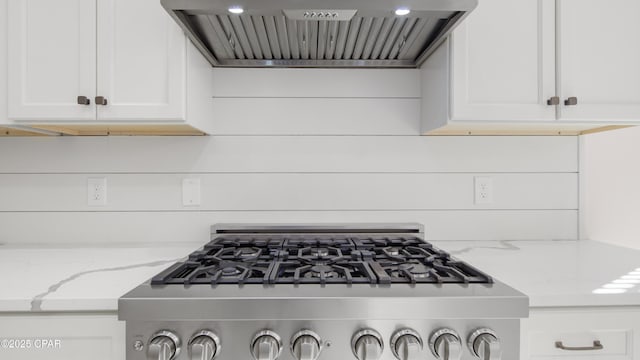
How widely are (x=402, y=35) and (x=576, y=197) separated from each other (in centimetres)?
107

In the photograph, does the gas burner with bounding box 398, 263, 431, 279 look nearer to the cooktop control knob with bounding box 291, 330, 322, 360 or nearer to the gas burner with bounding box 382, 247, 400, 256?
the gas burner with bounding box 382, 247, 400, 256

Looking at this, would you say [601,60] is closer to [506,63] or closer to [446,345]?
[506,63]

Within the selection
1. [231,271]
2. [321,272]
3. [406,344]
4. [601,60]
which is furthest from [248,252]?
[601,60]

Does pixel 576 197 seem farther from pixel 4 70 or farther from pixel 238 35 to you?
pixel 4 70

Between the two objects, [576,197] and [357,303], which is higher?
[576,197]

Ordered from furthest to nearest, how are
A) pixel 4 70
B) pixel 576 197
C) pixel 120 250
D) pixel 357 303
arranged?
pixel 576 197, pixel 120 250, pixel 4 70, pixel 357 303

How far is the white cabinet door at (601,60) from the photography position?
3.90 feet

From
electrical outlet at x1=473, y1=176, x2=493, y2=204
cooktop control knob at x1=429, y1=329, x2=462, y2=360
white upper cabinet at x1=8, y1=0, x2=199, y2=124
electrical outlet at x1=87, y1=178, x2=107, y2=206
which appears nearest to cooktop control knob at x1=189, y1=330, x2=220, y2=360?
cooktop control knob at x1=429, y1=329, x2=462, y2=360

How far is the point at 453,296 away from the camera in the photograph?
78cm

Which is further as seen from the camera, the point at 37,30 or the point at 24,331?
the point at 37,30

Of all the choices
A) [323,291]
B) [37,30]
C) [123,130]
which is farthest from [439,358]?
[37,30]

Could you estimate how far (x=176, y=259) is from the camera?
1203 millimetres

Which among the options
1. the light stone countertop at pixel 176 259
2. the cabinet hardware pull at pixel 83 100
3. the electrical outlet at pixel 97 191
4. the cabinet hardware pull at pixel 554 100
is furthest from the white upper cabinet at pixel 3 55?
the cabinet hardware pull at pixel 554 100

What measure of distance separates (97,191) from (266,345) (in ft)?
3.75
